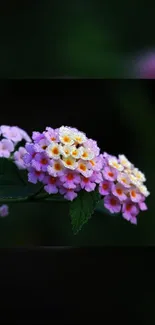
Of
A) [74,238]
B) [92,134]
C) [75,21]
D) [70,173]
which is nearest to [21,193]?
Result: [70,173]

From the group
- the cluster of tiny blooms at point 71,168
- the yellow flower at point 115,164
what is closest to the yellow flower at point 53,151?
the cluster of tiny blooms at point 71,168

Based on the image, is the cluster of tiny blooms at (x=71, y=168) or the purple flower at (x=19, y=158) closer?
the cluster of tiny blooms at (x=71, y=168)

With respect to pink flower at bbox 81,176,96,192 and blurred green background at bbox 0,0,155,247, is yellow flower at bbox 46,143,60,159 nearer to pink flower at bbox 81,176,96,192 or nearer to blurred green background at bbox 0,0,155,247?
pink flower at bbox 81,176,96,192

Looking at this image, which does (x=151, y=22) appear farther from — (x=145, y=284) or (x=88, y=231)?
(x=145, y=284)

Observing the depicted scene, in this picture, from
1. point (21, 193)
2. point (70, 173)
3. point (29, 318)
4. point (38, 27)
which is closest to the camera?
point (70, 173)

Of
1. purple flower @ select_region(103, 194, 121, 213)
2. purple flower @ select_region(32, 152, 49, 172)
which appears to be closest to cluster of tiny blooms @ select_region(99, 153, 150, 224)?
purple flower @ select_region(103, 194, 121, 213)

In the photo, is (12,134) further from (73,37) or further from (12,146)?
(73,37)

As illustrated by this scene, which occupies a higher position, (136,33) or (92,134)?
(136,33)

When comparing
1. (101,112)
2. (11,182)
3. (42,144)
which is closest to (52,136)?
(42,144)

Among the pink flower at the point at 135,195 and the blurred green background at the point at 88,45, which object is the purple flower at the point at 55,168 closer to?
the pink flower at the point at 135,195
